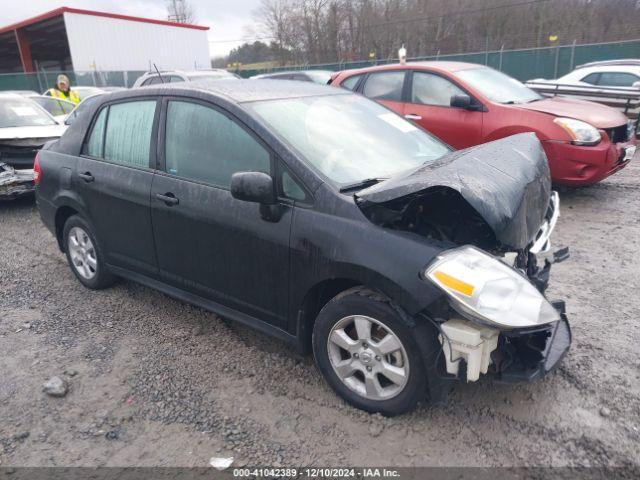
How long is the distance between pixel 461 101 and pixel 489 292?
184 inches

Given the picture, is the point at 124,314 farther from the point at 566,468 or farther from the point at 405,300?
the point at 566,468

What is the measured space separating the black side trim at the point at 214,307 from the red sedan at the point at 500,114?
397 cm

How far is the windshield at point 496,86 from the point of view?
6.48 metres

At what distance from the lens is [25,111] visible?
8.38 m

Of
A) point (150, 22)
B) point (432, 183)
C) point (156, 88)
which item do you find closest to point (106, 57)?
point (150, 22)

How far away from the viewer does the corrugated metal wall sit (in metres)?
29.0

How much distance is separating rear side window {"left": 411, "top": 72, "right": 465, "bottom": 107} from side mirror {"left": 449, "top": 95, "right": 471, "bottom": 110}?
8.5 inches

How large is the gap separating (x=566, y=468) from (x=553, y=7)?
3025cm

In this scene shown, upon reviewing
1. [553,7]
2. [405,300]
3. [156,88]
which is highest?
[553,7]

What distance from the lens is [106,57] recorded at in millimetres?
30406

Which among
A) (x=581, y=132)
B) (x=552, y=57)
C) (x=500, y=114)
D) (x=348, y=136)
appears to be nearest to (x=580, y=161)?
(x=581, y=132)

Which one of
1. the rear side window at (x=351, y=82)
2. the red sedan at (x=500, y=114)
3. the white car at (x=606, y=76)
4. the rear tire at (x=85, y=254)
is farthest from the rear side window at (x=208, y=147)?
the white car at (x=606, y=76)

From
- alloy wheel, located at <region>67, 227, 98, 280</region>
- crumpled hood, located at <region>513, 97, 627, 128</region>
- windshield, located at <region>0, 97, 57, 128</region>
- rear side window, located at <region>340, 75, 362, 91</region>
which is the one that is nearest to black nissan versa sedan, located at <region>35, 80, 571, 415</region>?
alloy wheel, located at <region>67, 227, 98, 280</region>

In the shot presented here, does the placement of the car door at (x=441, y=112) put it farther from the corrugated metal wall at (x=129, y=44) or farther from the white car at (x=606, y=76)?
the corrugated metal wall at (x=129, y=44)
